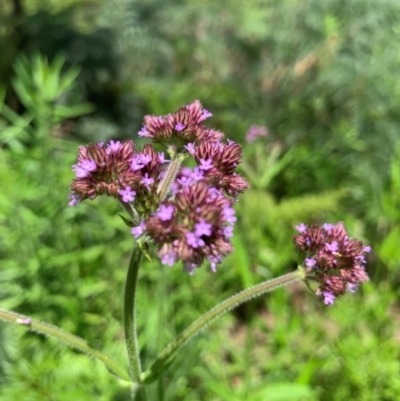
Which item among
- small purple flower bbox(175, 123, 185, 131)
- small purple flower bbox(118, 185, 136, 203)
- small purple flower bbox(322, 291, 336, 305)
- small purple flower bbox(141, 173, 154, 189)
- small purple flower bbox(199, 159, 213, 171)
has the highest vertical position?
small purple flower bbox(175, 123, 185, 131)

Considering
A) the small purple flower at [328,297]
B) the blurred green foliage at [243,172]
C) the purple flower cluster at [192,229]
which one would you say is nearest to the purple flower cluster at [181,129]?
the purple flower cluster at [192,229]

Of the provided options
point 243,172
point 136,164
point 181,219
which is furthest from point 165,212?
point 243,172

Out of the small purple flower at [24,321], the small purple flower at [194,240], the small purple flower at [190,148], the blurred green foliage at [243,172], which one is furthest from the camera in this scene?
the blurred green foliage at [243,172]

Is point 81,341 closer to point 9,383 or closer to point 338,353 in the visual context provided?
point 9,383

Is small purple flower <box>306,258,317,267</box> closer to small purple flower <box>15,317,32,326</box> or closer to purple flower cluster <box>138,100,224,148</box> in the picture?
purple flower cluster <box>138,100,224,148</box>

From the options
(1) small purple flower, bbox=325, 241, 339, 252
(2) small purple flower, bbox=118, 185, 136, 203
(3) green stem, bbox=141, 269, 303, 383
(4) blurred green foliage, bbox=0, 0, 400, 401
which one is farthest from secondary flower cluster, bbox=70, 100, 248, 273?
(4) blurred green foliage, bbox=0, 0, 400, 401

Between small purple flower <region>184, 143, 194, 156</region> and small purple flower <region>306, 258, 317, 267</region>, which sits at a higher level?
small purple flower <region>184, 143, 194, 156</region>

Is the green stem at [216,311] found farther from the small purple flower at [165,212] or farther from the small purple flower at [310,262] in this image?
the small purple flower at [165,212]

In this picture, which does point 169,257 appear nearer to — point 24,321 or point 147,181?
point 147,181
